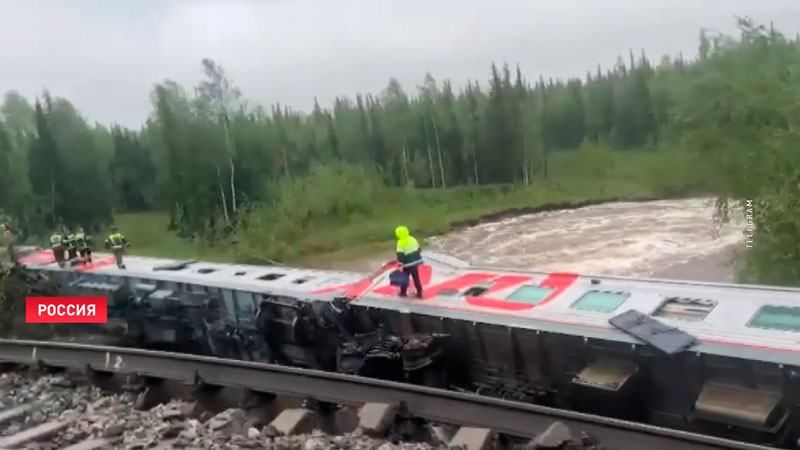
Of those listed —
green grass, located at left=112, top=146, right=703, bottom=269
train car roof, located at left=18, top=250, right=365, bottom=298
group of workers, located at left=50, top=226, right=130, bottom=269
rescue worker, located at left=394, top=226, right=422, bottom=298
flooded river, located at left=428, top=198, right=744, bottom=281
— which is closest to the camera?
rescue worker, located at left=394, top=226, right=422, bottom=298

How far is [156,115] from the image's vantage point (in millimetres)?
36219

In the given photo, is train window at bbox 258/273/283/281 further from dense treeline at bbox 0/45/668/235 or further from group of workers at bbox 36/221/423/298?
dense treeline at bbox 0/45/668/235

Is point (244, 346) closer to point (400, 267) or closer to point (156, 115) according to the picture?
point (400, 267)

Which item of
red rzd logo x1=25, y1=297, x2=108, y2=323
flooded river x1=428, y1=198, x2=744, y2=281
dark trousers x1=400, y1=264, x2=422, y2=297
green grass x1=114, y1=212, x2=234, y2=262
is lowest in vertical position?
flooded river x1=428, y1=198, x2=744, y2=281

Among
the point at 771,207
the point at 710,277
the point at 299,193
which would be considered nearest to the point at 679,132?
the point at 771,207

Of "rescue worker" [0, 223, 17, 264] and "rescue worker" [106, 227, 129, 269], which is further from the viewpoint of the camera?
"rescue worker" [0, 223, 17, 264]

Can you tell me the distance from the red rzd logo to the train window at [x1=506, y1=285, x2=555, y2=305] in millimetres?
7267

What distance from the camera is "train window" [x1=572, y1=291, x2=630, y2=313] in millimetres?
7159

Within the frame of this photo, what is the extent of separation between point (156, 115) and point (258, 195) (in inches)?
277

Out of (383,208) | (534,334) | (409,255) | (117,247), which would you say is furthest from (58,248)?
(383,208)

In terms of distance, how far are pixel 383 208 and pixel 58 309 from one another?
26793mm

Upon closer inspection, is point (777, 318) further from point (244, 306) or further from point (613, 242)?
point (613, 242)

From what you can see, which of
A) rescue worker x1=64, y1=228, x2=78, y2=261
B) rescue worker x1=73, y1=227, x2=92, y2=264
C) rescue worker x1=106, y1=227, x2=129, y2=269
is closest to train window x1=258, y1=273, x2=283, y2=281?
rescue worker x1=106, y1=227, x2=129, y2=269

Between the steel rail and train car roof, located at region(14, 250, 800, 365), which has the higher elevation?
train car roof, located at region(14, 250, 800, 365)
